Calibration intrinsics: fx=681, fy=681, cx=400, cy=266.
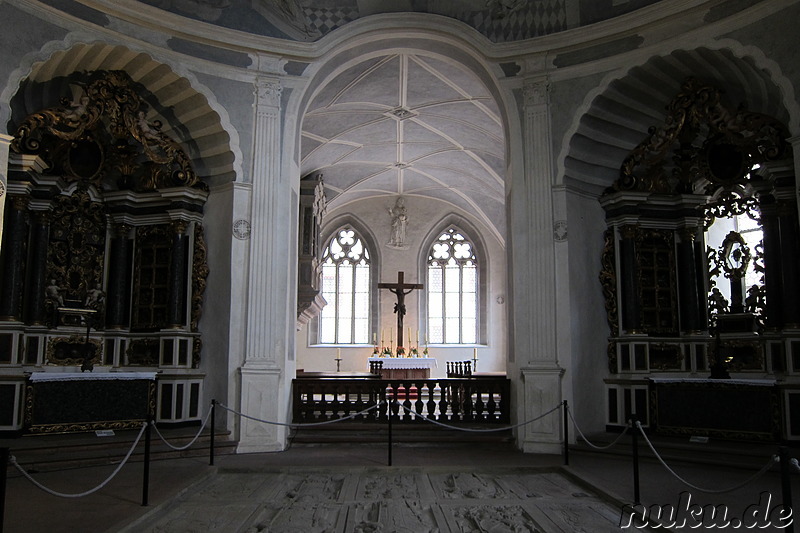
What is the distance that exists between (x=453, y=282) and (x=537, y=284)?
1398cm

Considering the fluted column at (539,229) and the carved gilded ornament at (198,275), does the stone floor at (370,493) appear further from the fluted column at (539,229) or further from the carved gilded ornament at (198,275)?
the carved gilded ornament at (198,275)

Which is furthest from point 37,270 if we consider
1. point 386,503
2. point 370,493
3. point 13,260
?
point 386,503

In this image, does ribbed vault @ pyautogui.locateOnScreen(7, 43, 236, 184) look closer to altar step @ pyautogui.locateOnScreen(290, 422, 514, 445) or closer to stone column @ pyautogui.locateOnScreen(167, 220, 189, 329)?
stone column @ pyautogui.locateOnScreen(167, 220, 189, 329)

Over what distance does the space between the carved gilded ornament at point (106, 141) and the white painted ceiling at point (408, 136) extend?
120 inches

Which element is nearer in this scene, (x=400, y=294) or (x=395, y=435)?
(x=395, y=435)

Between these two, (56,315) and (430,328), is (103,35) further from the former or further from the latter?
(430,328)

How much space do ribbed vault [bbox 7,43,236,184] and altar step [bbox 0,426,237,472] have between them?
409 centimetres

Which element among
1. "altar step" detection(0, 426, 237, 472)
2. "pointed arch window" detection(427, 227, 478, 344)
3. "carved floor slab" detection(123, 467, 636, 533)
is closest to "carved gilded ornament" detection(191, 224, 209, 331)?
"altar step" detection(0, 426, 237, 472)

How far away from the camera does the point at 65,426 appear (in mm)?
9594

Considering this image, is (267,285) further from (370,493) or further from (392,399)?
(370,493)

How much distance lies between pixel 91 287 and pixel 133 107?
307cm

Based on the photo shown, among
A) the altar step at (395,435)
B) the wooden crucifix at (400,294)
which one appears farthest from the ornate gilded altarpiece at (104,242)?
the wooden crucifix at (400,294)

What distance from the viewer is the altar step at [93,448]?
8344mm

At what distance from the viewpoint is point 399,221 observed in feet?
78.1
